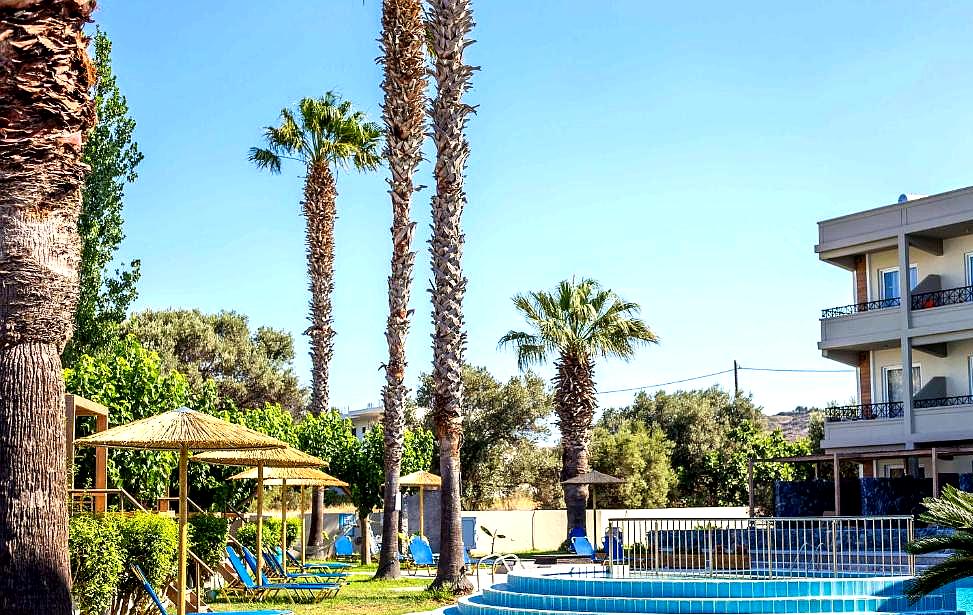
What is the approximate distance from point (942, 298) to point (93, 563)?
2267 centimetres

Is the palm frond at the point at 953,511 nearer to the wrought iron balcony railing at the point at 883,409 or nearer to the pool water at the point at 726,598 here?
the pool water at the point at 726,598

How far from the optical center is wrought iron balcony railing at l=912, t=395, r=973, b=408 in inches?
1132

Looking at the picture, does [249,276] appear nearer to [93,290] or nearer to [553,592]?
[93,290]

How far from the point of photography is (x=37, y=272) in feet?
34.4

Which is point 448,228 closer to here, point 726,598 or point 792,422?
point 726,598

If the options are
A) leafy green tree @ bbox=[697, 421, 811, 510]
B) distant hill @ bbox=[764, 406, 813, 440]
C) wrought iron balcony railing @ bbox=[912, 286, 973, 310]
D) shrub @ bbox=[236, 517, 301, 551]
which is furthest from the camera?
distant hill @ bbox=[764, 406, 813, 440]

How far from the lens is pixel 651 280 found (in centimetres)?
5206

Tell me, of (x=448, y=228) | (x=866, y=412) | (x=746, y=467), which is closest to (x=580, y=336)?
(x=866, y=412)

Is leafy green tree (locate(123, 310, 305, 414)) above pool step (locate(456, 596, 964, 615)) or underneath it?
above

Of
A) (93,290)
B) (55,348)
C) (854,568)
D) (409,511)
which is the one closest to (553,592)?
(854,568)

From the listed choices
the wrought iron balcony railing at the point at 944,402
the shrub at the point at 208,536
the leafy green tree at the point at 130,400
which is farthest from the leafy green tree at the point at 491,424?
the shrub at the point at 208,536

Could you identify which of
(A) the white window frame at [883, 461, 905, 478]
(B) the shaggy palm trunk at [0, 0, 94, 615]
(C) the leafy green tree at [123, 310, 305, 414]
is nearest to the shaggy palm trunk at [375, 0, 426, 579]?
(A) the white window frame at [883, 461, 905, 478]

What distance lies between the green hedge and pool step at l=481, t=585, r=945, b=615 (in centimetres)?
549

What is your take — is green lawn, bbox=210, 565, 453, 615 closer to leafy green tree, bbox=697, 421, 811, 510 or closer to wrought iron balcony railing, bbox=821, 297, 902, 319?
wrought iron balcony railing, bbox=821, 297, 902, 319
